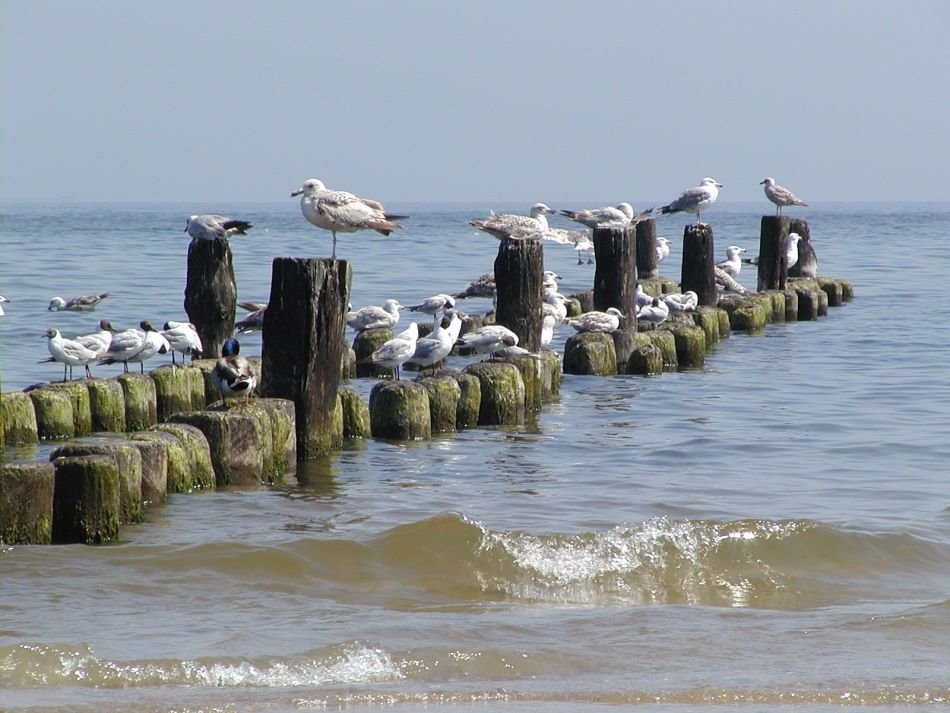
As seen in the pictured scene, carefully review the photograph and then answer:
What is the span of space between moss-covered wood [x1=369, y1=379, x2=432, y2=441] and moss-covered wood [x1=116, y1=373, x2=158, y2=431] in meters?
1.70

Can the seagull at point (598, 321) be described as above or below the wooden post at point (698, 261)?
below

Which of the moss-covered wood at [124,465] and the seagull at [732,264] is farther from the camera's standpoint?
the seagull at [732,264]

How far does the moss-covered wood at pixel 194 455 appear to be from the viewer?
893 cm

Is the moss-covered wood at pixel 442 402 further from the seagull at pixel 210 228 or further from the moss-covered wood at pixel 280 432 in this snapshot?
the seagull at pixel 210 228

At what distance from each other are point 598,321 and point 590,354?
0.47m

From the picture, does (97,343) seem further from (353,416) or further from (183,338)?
(353,416)

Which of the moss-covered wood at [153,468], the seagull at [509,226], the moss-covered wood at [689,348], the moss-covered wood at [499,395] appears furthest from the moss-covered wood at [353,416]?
the moss-covered wood at [689,348]

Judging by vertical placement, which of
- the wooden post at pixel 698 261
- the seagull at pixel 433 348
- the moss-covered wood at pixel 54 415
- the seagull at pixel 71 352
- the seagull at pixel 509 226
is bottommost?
the moss-covered wood at pixel 54 415

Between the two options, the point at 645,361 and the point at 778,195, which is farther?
the point at 778,195

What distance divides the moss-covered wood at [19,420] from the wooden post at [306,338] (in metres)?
1.78

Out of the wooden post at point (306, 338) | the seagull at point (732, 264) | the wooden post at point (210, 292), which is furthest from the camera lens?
the seagull at point (732, 264)

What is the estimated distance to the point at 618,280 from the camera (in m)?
16.2

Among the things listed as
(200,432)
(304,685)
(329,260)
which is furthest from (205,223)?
(304,685)

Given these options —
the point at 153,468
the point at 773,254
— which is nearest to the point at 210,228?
the point at 153,468
